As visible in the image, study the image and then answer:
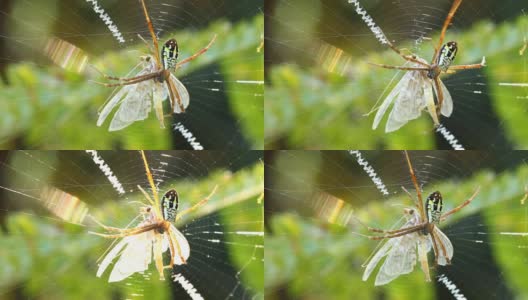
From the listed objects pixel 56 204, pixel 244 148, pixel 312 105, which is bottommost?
pixel 56 204

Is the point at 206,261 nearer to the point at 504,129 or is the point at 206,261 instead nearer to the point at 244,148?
the point at 244,148

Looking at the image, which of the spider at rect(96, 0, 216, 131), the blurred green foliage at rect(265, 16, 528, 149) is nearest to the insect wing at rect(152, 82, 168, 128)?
the spider at rect(96, 0, 216, 131)

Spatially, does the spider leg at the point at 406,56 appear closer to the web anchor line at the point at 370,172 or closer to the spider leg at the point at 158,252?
the web anchor line at the point at 370,172

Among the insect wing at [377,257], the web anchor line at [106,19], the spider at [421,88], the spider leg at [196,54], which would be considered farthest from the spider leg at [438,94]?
the web anchor line at [106,19]

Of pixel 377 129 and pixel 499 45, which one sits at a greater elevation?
pixel 499 45

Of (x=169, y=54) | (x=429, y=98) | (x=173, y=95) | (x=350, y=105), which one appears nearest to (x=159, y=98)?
(x=173, y=95)

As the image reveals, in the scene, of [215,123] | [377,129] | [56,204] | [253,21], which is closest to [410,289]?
[377,129]

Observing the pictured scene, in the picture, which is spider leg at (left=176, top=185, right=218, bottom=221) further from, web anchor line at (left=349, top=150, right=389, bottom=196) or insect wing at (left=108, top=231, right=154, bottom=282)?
web anchor line at (left=349, top=150, right=389, bottom=196)
